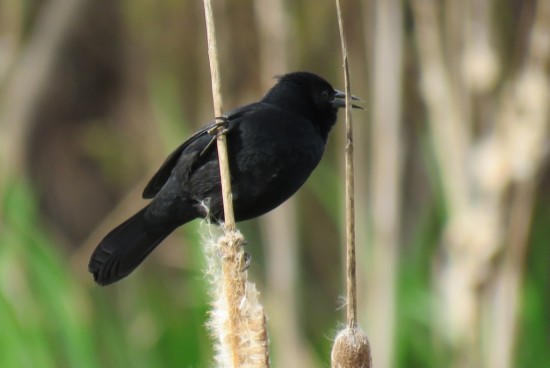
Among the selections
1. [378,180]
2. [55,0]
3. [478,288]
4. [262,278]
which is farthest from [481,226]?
[55,0]

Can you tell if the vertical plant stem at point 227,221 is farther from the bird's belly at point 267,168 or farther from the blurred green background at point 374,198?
the blurred green background at point 374,198

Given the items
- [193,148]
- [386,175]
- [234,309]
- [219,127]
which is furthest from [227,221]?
[386,175]

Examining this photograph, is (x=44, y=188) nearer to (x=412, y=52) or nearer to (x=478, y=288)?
(x=412, y=52)

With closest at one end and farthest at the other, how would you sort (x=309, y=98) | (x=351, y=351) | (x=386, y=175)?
1. (x=351, y=351)
2. (x=309, y=98)
3. (x=386, y=175)

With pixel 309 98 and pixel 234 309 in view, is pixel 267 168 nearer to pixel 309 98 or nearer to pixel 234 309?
pixel 309 98

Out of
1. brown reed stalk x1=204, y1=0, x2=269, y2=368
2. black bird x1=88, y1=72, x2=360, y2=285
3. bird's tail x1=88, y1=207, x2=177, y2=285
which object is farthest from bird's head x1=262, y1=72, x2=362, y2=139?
brown reed stalk x1=204, y1=0, x2=269, y2=368

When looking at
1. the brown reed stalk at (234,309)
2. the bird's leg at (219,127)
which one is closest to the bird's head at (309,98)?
the bird's leg at (219,127)

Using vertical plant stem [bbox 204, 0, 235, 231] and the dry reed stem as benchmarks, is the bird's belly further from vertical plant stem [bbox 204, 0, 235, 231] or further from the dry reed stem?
the dry reed stem
